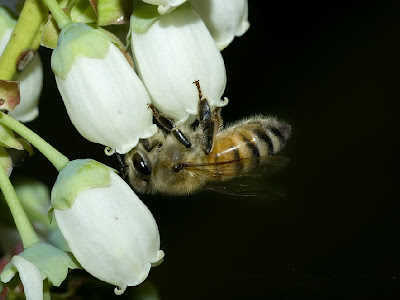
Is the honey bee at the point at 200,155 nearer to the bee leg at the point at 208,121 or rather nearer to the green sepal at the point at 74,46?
the bee leg at the point at 208,121

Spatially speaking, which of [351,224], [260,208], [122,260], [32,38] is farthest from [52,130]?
[122,260]

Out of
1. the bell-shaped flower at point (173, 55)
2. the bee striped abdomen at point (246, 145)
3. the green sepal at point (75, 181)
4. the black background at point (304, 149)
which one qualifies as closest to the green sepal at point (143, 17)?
the bell-shaped flower at point (173, 55)

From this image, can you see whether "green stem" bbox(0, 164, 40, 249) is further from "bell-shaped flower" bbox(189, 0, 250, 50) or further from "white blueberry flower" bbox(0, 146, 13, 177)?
"bell-shaped flower" bbox(189, 0, 250, 50)

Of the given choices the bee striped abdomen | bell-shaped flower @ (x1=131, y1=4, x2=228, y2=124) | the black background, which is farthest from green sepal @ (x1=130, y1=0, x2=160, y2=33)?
the black background

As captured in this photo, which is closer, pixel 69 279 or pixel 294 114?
pixel 69 279

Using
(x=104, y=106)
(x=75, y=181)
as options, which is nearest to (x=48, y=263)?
(x=75, y=181)

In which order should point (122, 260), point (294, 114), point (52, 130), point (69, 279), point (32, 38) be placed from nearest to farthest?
point (122, 260) < point (32, 38) < point (69, 279) < point (52, 130) < point (294, 114)

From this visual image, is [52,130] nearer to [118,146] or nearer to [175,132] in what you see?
[175,132]
